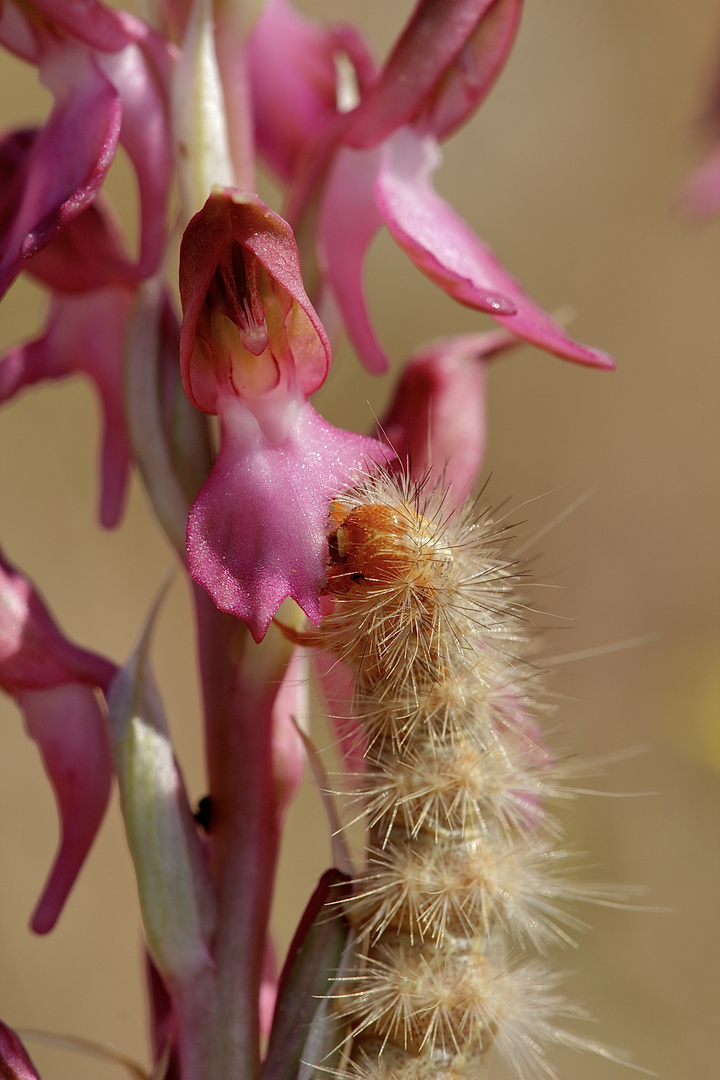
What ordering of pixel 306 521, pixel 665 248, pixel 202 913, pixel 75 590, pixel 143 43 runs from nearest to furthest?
pixel 306 521 < pixel 202 913 < pixel 143 43 < pixel 75 590 < pixel 665 248

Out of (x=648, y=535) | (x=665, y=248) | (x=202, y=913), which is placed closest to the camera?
(x=202, y=913)

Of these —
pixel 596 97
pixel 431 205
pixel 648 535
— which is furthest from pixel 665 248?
pixel 431 205

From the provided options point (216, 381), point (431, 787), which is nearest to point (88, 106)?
point (216, 381)

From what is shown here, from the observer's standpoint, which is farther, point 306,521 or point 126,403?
point 126,403

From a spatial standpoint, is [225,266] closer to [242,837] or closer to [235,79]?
[235,79]

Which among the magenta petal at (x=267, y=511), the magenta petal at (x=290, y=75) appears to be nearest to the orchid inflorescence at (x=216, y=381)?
the magenta petal at (x=267, y=511)

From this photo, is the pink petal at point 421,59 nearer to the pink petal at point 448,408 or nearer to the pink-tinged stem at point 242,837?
the pink petal at point 448,408

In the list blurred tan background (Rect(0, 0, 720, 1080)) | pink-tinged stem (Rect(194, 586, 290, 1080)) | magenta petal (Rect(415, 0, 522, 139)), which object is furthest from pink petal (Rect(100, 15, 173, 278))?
blurred tan background (Rect(0, 0, 720, 1080))

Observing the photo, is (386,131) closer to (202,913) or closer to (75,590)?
(202,913)
